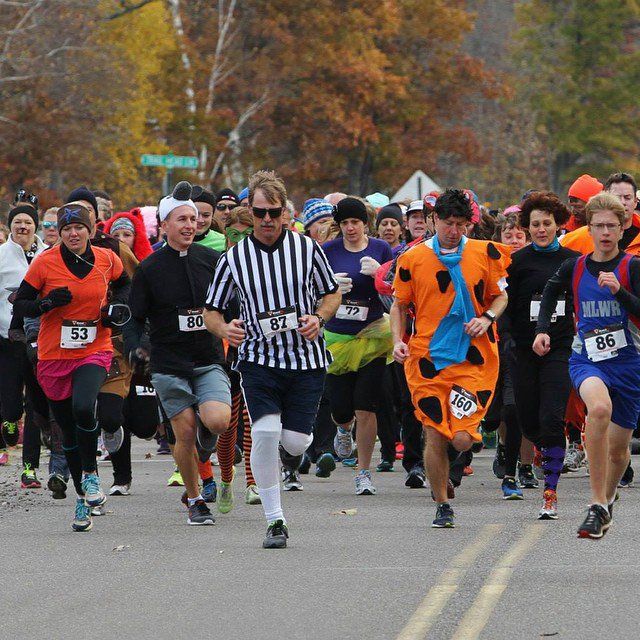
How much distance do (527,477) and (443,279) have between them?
314cm

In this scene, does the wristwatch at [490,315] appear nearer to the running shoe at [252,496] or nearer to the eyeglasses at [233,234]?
the running shoe at [252,496]

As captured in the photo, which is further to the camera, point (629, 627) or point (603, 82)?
point (603, 82)

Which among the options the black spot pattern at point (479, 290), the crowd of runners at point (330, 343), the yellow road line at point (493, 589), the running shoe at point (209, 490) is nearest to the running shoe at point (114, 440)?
the crowd of runners at point (330, 343)

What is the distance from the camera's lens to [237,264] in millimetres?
10805

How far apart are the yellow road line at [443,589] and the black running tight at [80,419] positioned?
8.09 ft

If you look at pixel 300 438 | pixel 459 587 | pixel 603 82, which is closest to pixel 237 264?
pixel 300 438

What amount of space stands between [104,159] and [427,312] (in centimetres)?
3418

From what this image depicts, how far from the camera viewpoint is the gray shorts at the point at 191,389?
11641 millimetres

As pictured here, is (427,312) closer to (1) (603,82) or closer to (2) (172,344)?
(2) (172,344)

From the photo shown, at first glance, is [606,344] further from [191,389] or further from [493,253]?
[191,389]

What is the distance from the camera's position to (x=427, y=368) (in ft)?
37.1

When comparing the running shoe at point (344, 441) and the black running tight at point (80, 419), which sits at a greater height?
the black running tight at point (80, 419)

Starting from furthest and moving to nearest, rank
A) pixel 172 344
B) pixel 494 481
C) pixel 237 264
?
pixel 494 481 < pixel 172 344 < pixel 237 264

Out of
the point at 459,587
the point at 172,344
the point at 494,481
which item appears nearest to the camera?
the point at 459,587
